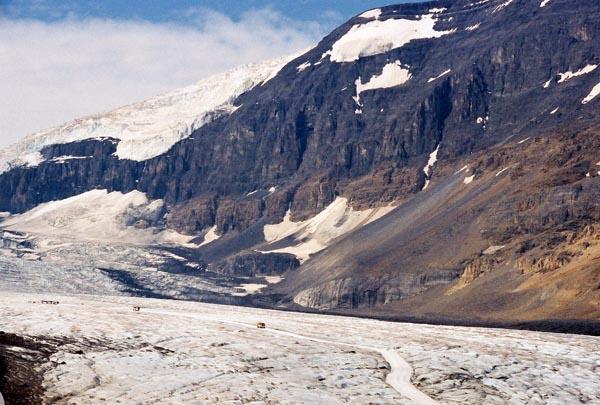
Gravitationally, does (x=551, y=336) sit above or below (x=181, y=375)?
above

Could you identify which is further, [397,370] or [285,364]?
[397,370]

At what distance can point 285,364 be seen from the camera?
51469 mm

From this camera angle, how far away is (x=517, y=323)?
6914 inches

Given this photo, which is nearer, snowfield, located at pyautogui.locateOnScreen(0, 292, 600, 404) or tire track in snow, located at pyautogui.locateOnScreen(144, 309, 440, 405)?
snowfield, located at pyautogui.locateOnScreen(0, 292, 600, 404)

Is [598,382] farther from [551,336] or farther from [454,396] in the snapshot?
[551,336]

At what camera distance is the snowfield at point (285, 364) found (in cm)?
4416

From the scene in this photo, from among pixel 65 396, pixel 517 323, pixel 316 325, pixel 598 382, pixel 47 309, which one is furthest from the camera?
pixel 517 323

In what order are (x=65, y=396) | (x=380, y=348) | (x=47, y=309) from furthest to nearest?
(x=47, y=309) < (x=380, y=348) < (x=65, y=396)

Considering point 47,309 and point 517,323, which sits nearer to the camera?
point 47,309

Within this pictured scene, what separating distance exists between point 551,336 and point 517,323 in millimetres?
106245

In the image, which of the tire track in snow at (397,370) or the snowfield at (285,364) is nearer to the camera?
the snowfield at (285,364)

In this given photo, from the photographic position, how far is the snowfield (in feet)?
145

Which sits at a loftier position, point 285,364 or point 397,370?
point 397,370

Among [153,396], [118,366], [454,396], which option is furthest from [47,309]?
[454,396]
